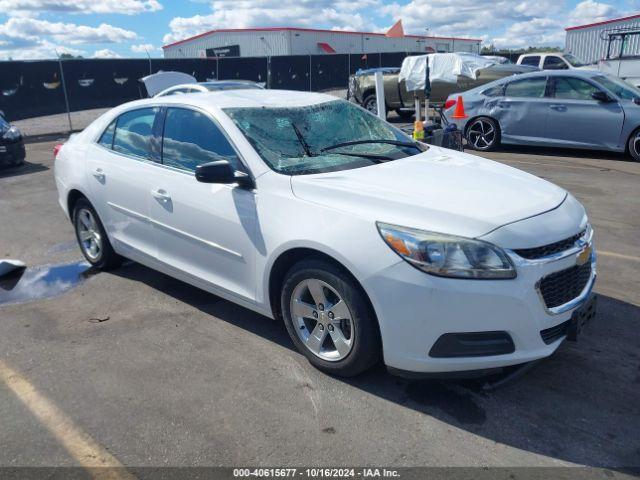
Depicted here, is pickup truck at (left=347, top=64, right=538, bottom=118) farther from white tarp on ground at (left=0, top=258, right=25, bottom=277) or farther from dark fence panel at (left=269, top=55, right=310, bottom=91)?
white tarp on ground at (left=0, top=258, right=25, bottom=277)

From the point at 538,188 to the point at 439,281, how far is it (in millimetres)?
1201

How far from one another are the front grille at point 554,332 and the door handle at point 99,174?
3.64 m

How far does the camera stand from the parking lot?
2.82m

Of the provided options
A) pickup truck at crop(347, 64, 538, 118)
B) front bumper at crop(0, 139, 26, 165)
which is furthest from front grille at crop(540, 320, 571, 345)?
pickup truck at crop(347, 64, 538, 118)

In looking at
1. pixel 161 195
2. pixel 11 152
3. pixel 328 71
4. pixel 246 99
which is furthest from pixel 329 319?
pixel 328 71

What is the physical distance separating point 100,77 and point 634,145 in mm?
17203

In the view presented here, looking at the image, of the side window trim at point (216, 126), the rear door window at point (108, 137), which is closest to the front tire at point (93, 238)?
the rear door window at point (108, 137)

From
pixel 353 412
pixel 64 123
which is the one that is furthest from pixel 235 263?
pixel 64 123

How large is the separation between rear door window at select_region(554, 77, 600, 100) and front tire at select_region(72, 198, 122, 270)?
853 cm

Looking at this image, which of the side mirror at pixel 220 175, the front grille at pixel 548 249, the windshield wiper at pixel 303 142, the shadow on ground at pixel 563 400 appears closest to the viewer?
the shadow on ground at pixel 563 400

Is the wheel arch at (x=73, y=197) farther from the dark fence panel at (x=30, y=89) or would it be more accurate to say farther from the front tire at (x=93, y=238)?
the dark fence panel at (x=30, y=89)

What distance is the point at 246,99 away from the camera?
14.1 feet

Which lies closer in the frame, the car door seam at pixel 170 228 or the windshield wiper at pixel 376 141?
the car door seam at pixel 170 228

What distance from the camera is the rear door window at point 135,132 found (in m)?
4.51
